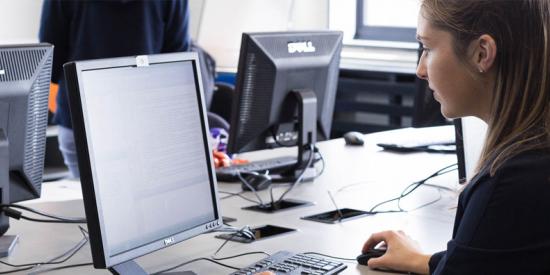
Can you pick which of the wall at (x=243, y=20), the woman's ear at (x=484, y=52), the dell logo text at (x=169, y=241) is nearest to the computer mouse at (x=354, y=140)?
the dell logo text at (x=169, y=241)

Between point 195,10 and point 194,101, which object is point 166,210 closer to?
point 194,101

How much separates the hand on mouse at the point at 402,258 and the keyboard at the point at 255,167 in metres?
0.92

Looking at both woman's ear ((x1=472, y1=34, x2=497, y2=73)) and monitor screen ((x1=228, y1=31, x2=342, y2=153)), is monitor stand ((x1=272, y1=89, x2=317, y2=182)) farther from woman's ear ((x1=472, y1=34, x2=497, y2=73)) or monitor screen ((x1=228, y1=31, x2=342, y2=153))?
woman's ear ((x1=472, y1=34, x2=497, y2=73))

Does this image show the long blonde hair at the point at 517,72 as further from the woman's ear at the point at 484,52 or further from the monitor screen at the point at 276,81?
the monitor screen at the point at 276,81

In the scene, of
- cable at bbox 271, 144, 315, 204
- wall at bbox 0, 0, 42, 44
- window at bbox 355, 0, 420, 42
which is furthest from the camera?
window at bbox 355, 0, 420, 42

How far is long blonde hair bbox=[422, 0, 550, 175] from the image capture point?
4.33 ft

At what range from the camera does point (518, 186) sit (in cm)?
126

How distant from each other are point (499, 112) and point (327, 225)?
84cm

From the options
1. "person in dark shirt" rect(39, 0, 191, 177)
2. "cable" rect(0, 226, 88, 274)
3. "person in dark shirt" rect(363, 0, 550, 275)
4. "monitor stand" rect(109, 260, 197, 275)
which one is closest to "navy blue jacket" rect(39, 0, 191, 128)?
"person in dark shirt" rect(39, 0, 191, 177)

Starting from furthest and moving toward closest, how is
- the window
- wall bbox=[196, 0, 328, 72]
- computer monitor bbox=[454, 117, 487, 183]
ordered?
wall bbox=[196, 0, 328, 72] → the window → computer monitor bbox=[454, 117, 487, 183]

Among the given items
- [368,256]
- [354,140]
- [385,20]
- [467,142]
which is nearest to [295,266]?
[368,256]

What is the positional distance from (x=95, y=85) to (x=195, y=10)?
432 centimetres

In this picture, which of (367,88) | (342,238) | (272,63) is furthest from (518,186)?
(367,88)

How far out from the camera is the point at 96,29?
3326 mm
